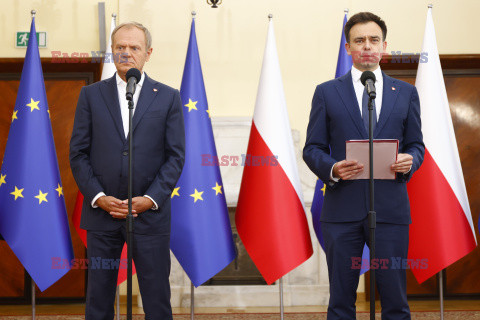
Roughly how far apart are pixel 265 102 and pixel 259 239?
0.86m

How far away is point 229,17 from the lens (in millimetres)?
4863

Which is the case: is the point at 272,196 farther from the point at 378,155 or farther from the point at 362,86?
the point at 378,155

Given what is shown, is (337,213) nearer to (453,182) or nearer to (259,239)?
(259,239)

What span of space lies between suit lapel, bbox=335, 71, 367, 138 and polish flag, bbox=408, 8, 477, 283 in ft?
4.11

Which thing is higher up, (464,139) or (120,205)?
(464,139)

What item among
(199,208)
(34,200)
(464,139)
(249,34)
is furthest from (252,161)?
(464,139)

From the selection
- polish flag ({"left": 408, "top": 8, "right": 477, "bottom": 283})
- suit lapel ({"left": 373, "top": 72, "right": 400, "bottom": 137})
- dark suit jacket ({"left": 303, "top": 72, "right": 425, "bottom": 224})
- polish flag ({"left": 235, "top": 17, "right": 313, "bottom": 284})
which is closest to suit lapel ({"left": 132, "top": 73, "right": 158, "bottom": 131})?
dark suit jacket ({"left": 303, "top": 72, "right": 425, "bottom": 224})

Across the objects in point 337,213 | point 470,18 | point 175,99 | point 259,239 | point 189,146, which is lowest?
point 259,239

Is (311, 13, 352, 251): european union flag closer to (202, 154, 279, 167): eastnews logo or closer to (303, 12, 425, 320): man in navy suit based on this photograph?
(202, 154, 279, 167): eastnews logo

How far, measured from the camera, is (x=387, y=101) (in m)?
2.44

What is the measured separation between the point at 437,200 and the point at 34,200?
8.00 feet

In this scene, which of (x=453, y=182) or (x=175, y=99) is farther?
(x=453, y=182)

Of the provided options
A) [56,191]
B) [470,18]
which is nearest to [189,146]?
[56,191]

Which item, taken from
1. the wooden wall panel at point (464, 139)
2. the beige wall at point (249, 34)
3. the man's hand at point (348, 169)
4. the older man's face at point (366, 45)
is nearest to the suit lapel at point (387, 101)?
the older man's face at point (366, 45)
